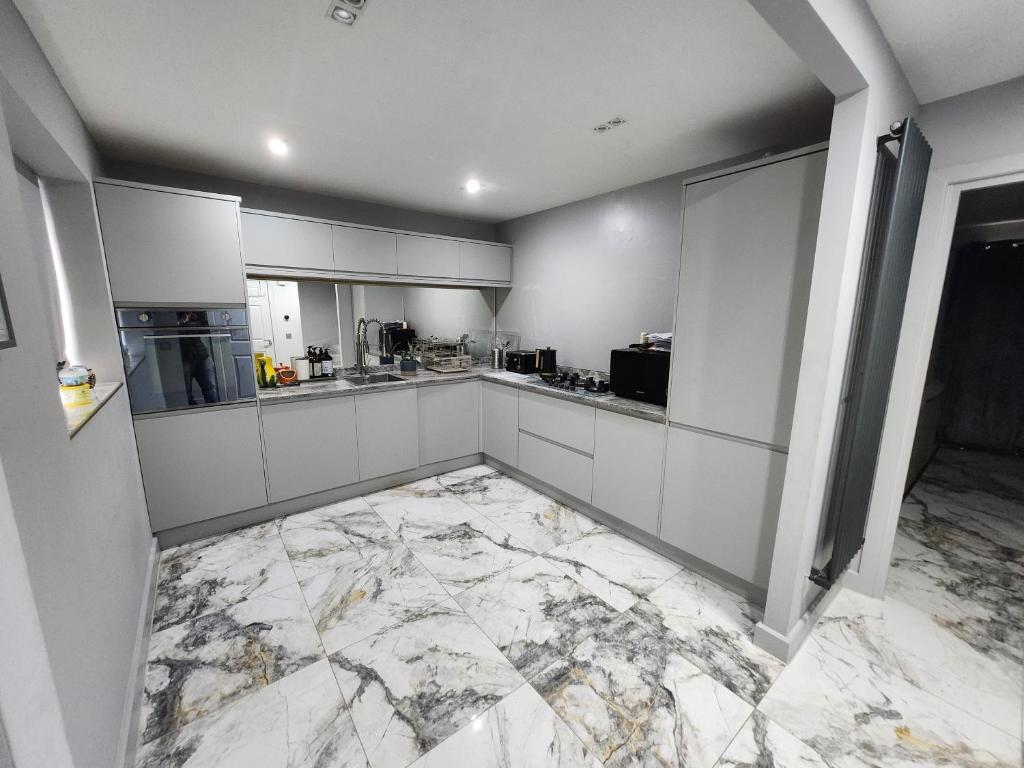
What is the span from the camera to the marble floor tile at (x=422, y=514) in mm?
2730

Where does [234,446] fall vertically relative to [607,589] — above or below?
above

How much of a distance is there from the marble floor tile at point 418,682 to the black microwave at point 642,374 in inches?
64.2

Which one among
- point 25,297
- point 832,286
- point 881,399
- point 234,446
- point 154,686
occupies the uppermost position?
point 832,286

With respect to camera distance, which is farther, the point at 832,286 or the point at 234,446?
the point at 234,446

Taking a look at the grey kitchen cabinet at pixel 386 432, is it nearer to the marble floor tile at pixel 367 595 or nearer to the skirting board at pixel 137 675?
the marble floor tile at pixel 367 595

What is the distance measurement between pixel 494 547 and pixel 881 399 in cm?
215

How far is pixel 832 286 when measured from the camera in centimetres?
149

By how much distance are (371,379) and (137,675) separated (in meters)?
2.27

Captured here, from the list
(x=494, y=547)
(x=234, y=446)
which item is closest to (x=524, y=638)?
(x=494, y=547)

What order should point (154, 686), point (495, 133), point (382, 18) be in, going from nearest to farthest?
1. point (382, 18)
2. point (154, 686)
3. point (495, 133)

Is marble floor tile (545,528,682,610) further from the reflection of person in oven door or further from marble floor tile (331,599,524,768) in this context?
the reflection of person in oven door

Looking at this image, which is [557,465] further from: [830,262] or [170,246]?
[170,246]

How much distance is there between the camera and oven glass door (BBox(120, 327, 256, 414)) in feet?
7.54

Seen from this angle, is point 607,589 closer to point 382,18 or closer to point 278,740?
point 278,740
